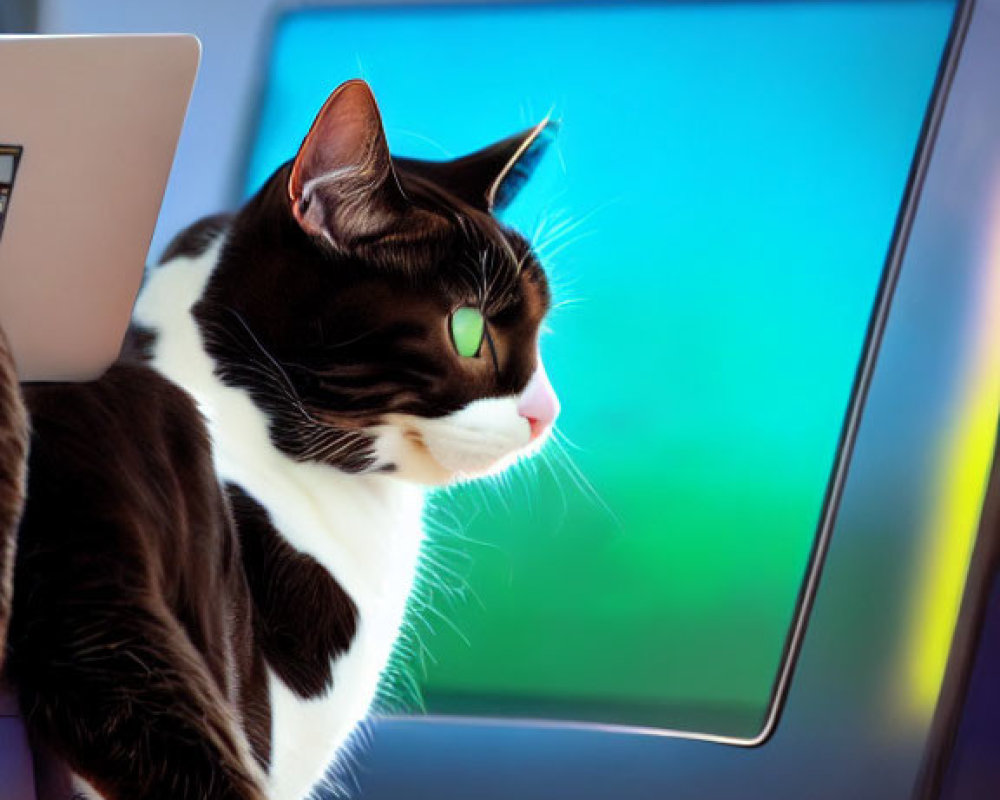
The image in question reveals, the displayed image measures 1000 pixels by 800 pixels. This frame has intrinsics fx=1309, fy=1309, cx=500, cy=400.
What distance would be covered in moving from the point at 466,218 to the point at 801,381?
637 mm

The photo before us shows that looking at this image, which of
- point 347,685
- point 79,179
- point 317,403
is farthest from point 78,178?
point 347,685

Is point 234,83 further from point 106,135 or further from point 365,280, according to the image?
point 106,135

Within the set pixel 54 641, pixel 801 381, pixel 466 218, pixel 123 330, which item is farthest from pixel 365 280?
pixel 801 381

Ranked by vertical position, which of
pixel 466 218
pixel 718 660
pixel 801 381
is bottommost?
pixel 718 660

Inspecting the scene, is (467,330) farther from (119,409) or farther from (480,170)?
(119,409)

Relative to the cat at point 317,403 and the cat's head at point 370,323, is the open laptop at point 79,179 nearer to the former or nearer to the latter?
the cat at point 317,403

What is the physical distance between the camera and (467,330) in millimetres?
1017

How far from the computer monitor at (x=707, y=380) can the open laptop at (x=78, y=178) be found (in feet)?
2.31

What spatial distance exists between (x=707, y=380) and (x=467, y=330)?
23.9 inches

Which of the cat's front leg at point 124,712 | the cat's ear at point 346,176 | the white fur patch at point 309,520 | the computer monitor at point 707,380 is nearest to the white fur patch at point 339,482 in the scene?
the white fur patch at point 309,520

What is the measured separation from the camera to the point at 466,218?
105 centimetres

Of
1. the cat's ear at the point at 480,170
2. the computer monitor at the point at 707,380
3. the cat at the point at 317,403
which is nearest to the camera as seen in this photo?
the cat at the point at 317,403

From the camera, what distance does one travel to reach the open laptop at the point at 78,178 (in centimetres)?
80

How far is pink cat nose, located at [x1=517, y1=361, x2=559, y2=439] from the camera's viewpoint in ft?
3.43
